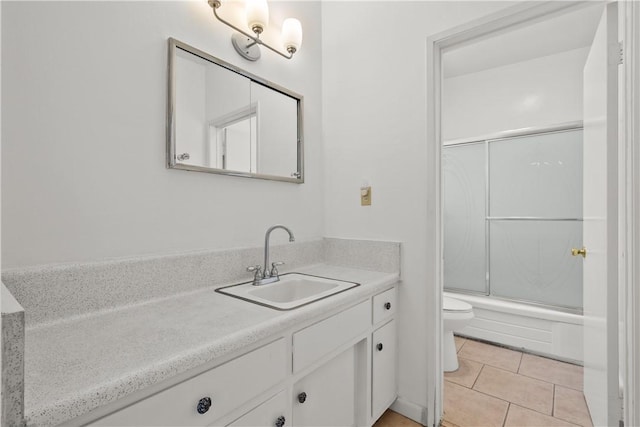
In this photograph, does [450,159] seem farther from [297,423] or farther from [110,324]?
[110,324]

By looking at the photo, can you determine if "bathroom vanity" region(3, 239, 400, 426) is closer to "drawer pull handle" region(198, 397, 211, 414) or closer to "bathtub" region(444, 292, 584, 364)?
"drawer pull handle" region(198, 397, 211, 414)

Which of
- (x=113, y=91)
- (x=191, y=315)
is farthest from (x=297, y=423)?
(x=113, y=91)

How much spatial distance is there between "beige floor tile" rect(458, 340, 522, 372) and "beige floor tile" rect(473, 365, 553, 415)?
0.11 m

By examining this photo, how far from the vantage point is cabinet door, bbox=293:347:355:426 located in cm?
111

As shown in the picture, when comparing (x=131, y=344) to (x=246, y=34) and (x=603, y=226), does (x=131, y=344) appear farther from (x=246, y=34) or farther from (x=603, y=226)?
(x=603, y=226)

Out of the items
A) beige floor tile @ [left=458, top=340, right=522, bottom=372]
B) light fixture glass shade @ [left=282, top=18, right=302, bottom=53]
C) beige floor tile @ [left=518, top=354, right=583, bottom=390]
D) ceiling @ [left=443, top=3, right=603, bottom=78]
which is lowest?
beige floor tile @ [left=458, top=340, right=522, bottom=372]

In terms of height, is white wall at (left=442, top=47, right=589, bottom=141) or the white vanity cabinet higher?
white wall at (left=442, top=47, right=589, bottom=141)

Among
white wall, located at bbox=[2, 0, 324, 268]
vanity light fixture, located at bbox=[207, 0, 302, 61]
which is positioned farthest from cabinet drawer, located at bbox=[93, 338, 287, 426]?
vanity light fixture, located at bbox=[207, 0, 302, 61]

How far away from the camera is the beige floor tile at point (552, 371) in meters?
1.99

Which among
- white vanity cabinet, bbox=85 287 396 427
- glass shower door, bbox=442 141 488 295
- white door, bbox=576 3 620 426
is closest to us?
white vanity cabinet, bbox=85 287 396 427

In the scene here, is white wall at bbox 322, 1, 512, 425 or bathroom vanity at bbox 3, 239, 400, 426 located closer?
bathroom vanity at bbox 3, 239, 400, 426

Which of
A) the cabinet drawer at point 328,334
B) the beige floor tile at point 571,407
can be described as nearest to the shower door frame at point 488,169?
the beige floor tile at point 571,407

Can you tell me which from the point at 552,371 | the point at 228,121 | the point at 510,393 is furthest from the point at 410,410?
the point at 228,121

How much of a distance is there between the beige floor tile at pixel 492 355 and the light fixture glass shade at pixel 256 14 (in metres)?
2.63
